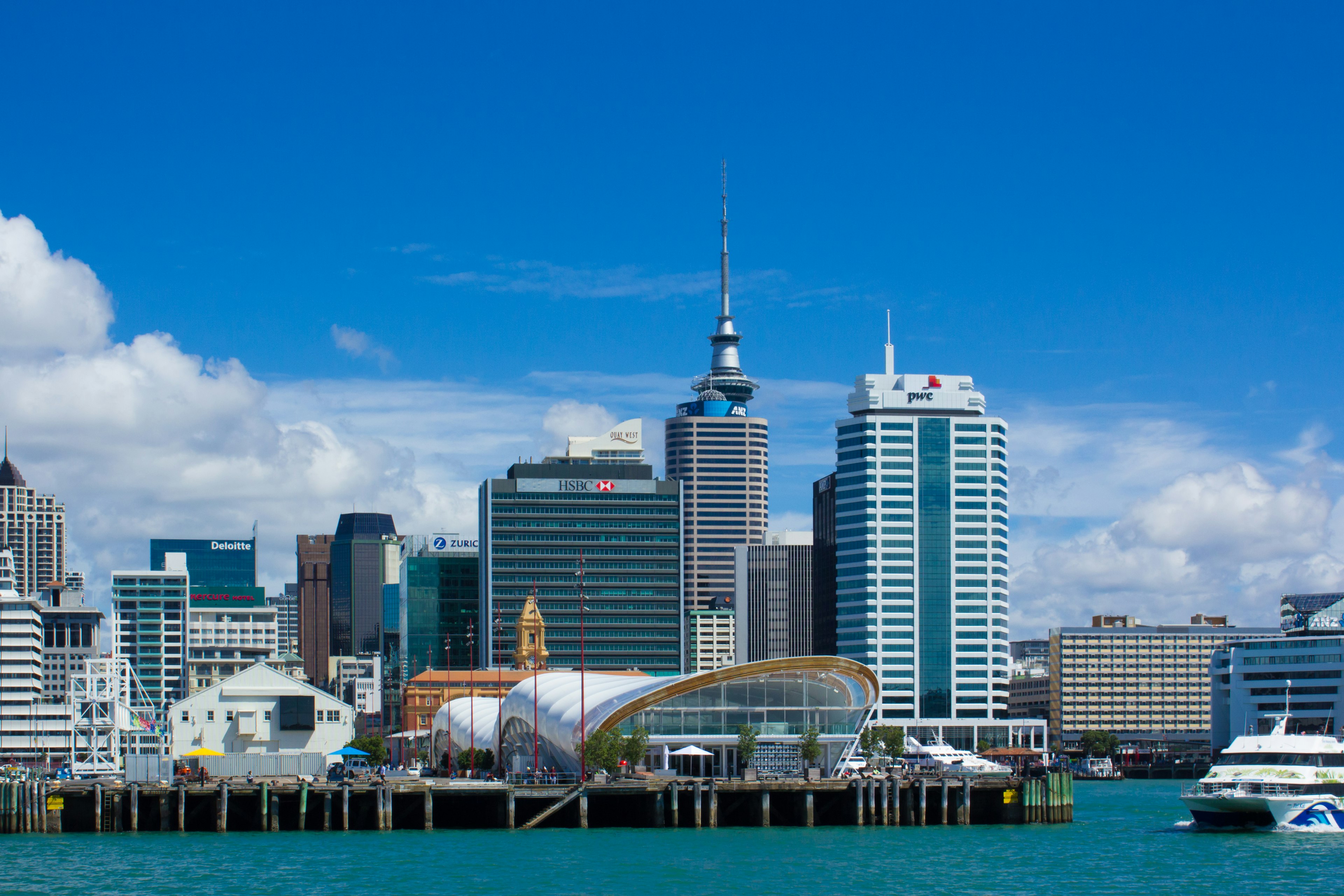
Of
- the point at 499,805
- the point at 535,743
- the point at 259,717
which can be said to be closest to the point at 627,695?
the point at 535,743

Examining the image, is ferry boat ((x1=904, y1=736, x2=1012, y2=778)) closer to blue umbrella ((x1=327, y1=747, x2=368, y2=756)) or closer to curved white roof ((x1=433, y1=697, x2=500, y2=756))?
curved white roof ((x1=433, y1=697, x2=500, y2=756))

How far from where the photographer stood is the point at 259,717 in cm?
17438

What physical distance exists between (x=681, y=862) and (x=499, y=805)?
20992 millimetres

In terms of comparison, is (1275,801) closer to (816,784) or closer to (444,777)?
(816,784)

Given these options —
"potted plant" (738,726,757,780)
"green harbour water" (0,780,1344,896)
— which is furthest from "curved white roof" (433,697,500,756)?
"green harbour water" (0,780,1344,896)

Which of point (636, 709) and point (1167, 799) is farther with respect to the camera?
point (1167, 799)

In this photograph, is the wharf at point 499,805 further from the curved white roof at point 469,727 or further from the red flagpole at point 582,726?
the curved white roof at point 469,727

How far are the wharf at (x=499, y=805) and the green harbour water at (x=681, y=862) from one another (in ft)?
5.71

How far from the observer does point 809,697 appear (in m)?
130

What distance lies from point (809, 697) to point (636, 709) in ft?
40.7

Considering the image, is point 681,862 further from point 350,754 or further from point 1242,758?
point 350,754

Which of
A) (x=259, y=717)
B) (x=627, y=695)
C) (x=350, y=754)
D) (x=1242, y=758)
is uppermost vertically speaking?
(x=627, y=695)

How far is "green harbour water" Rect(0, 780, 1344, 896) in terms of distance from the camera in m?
78.2

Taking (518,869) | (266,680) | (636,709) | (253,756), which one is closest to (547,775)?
(636,709)
